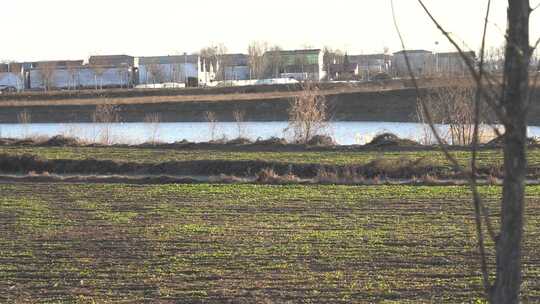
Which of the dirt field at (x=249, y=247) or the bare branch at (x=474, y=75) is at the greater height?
the bare branch at (x=474, y=75)

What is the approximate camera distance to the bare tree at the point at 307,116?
90.3 feet

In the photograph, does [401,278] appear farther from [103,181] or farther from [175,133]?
Result: [175,133]

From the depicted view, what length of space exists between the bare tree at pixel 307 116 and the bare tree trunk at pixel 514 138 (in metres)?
24.7

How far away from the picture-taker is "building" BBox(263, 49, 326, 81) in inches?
3826

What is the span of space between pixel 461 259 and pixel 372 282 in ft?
5.71

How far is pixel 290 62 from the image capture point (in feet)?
332

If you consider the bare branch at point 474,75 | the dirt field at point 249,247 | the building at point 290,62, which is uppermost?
the building at point 290,62

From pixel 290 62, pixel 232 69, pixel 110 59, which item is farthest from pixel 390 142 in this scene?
pixel 110 59

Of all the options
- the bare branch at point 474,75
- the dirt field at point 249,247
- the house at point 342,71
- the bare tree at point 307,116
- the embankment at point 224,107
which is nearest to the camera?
the bare branch at point 474,75

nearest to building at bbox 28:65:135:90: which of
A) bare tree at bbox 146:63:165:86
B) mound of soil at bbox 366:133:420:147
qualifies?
bare tree at bbox 146:63:165:86

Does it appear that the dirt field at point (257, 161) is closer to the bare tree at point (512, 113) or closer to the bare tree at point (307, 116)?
the bare tree at point (307, 116)

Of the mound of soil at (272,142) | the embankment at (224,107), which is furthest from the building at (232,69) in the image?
the mound of soil at (272,142)

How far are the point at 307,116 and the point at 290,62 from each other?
73651 mm

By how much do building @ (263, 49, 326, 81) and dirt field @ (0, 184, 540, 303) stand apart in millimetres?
80583
